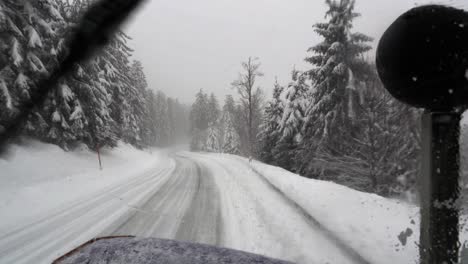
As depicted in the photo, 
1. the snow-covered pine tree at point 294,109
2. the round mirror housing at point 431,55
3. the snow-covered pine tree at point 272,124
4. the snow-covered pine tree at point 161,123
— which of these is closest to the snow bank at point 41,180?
the round mirror housing at point 431,55

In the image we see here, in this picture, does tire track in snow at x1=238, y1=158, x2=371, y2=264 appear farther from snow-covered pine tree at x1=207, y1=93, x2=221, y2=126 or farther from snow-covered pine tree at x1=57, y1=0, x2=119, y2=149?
snow-covered pine tree at x1=207, y1=93, x2=221, y2=126

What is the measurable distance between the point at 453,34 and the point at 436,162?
30.3 inches

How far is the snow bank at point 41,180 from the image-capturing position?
5.29 metres

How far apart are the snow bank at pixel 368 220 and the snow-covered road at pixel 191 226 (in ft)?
0.64

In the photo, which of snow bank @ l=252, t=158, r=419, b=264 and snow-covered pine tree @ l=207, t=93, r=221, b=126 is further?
snow-covered pine tree @ l=207, t=93, r=221, b=126

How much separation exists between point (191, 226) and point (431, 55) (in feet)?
14.8

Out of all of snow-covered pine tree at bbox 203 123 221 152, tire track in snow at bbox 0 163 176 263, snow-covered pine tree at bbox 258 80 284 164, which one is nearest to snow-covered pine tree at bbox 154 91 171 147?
snow-covered pine tree at bbox 203 123 221 152

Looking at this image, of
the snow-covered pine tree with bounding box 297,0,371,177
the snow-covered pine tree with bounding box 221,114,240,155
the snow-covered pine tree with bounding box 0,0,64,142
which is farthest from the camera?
the snow-covered pine tree with bounding box 221,114,240,155

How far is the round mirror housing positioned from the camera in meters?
1.23

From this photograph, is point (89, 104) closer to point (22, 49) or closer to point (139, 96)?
point (22, 49)

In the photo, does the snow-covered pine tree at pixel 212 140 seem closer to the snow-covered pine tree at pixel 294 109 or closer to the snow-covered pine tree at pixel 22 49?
the snow-covered pine tree at pixel 294 109

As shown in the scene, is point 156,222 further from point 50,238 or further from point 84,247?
point 84,247

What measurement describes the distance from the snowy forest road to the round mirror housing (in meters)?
2.61

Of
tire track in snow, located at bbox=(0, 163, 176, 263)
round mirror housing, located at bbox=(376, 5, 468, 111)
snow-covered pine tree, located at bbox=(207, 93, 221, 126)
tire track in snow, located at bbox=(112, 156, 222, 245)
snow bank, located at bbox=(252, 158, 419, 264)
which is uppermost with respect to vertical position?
snow-covered pine tree, located at bbox=(207, 93, 221, 126)
